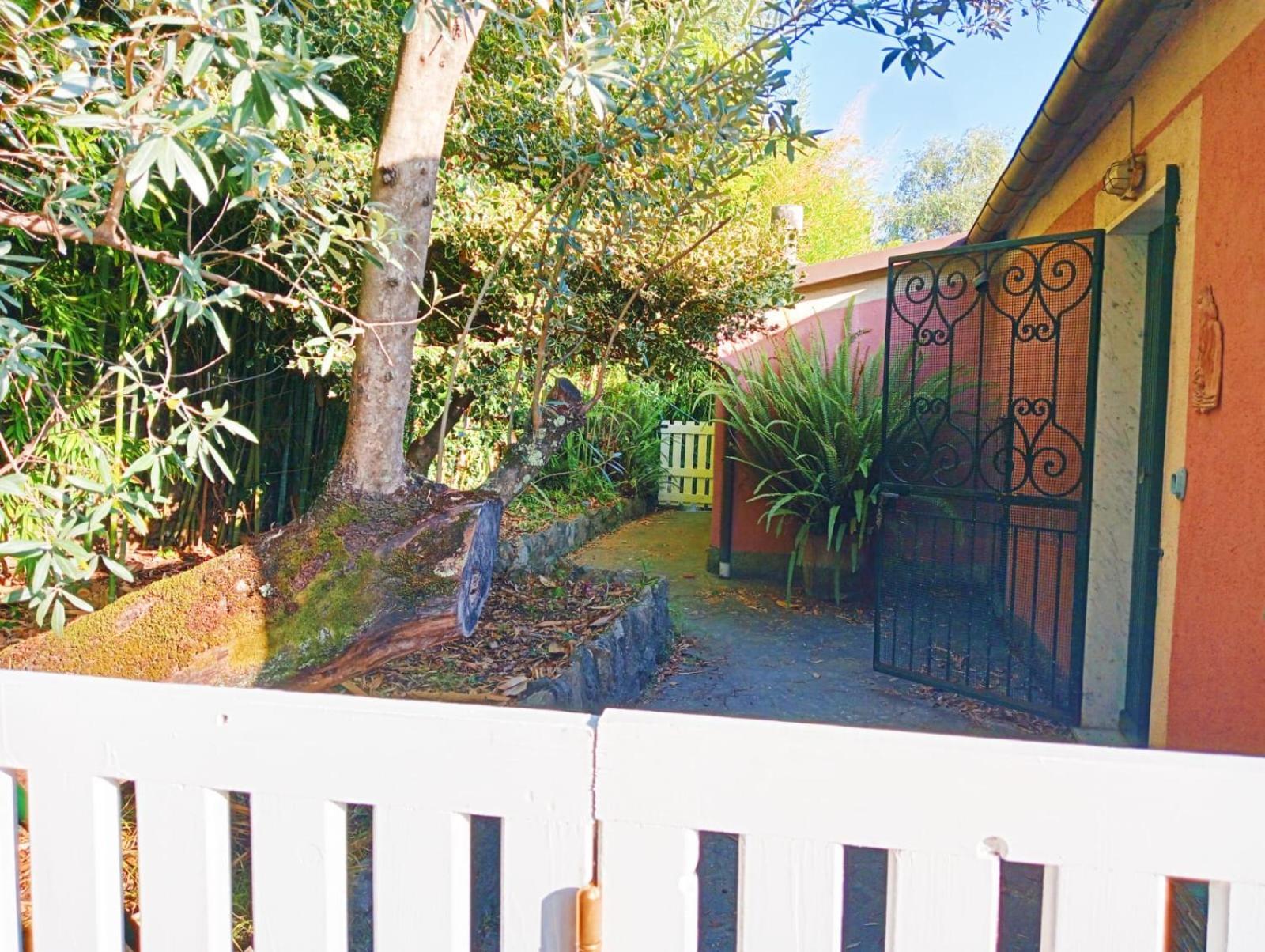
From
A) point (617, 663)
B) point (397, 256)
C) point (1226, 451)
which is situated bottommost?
point (617, 663)

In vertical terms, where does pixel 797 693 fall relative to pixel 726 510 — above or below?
below

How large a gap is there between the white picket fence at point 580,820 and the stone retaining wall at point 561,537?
269 centimetres

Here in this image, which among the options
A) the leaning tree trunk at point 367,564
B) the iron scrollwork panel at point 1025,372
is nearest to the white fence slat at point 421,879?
the leaning tree trunk at point 367,564

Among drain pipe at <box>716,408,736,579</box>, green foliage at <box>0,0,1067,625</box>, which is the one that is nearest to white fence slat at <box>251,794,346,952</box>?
green foliage at <box>0,0,1067,625</box>

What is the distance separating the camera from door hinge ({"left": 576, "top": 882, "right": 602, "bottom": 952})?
938mm

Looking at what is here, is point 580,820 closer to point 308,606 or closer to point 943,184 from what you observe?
point 308,606

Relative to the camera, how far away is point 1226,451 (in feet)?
7.75

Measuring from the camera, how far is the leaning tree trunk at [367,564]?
2553 mm

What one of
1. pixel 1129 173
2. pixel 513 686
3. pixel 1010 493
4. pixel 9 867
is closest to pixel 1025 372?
pixel 1010 493

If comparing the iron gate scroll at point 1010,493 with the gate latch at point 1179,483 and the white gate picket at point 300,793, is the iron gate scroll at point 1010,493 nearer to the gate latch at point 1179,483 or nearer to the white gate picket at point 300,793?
the gate latch at point 1179,483

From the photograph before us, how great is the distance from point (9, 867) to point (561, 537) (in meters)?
6.09

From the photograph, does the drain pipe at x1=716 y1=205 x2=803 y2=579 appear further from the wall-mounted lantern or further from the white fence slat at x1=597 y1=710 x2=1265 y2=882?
the white fence slat at x1=597 y1=710 x2=1265 y2=882

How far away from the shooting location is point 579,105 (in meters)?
3.84

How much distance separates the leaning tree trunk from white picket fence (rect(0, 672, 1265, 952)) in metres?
1.48
